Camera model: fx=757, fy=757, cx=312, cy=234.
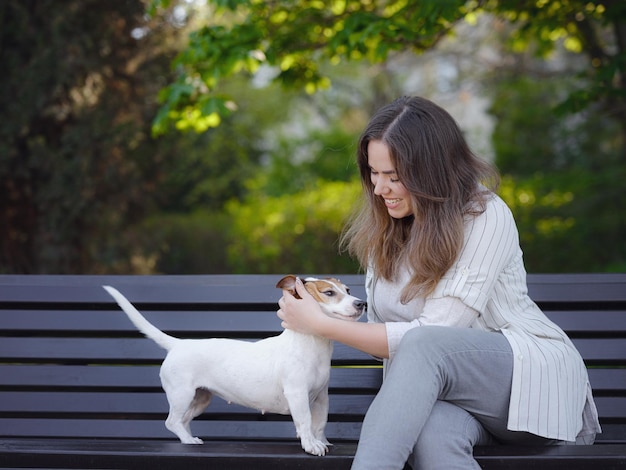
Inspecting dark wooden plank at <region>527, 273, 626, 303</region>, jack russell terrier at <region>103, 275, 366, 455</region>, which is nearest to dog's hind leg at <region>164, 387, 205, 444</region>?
jack russell terrier at <region>103, 275, 366, 455</region>

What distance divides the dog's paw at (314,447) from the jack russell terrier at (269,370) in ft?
0.11

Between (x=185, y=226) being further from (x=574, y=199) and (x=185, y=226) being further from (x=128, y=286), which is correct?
(x=128, y=286)

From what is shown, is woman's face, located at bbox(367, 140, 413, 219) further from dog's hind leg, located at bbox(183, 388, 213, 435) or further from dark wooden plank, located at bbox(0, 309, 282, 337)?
dog's hind leg, located at bbox(183, 388, 213, 435)

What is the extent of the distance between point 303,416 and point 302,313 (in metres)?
0.29

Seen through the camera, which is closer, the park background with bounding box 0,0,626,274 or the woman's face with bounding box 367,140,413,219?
the woman's face with bounding box 367,140,413,219

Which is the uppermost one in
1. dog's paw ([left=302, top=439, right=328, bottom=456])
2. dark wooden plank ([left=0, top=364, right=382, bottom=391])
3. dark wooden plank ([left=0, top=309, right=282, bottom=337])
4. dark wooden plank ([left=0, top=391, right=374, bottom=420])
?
dark wooden plank ([left=0, top=309, right=282, bottom=337])

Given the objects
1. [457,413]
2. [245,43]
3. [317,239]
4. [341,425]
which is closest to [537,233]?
[317,239]

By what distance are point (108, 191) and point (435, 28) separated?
315 cm

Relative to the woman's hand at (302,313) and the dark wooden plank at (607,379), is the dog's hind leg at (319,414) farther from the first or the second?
the dark wooden plank at (607,379)

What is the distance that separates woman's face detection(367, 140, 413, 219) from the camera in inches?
90.0

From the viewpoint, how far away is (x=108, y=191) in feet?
19.9

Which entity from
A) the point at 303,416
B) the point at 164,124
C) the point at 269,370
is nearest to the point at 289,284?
the point at 269,370

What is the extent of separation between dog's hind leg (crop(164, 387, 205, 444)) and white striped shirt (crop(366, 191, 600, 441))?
2.06 feet

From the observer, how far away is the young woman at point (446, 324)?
199cm
